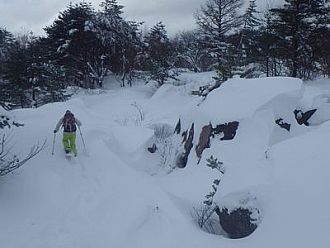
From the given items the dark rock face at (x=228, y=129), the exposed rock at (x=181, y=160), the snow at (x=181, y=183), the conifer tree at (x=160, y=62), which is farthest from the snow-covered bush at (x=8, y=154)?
the conifer tree at (x=160, y=62)

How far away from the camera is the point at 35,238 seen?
862 centimetres

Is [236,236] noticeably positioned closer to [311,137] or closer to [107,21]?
[311,137]

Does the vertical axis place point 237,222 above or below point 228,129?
below

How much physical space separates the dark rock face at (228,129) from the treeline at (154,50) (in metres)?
7.71

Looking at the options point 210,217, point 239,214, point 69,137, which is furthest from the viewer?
point 69,137

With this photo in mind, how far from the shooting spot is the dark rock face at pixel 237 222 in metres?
7.53

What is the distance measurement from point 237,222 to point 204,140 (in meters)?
4.51

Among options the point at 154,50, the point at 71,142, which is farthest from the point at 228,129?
the point at 154,50

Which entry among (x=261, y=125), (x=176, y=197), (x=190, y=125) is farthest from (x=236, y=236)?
(x=190, y=125)

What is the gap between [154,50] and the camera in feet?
101

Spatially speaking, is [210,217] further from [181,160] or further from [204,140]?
[181,160]

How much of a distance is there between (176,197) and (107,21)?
23726 millimetres

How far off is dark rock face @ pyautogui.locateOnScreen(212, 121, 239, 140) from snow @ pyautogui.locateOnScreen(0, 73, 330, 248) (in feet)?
0.55

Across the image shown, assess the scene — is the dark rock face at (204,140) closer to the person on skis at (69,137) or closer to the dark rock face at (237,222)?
the dark rock face at (237,222)
